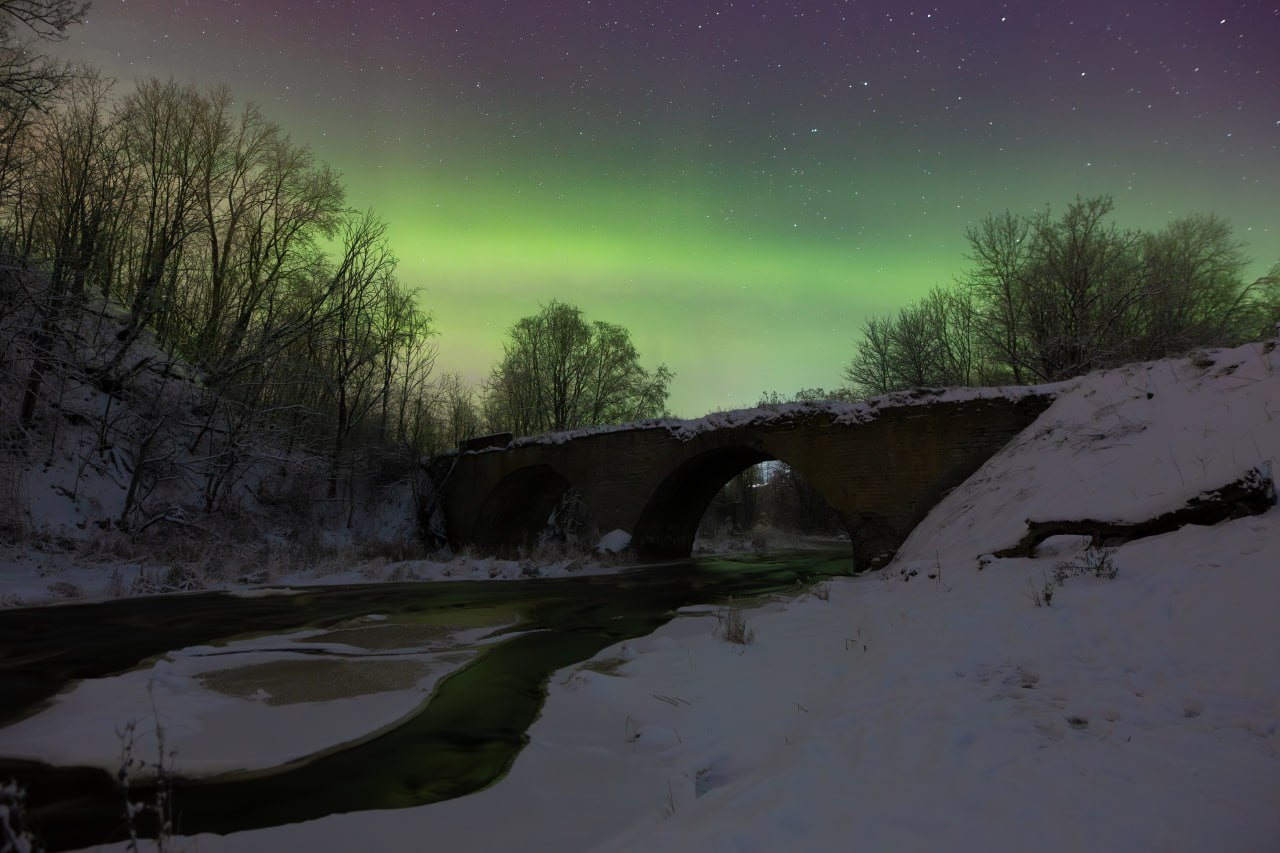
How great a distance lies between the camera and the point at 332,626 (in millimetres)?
8391

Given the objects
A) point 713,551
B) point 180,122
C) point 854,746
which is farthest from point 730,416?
point 180,122

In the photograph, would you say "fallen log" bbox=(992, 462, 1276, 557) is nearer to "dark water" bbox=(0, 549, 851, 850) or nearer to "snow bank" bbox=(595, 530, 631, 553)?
"dark water" bbox=(0, 549, 851, 850)

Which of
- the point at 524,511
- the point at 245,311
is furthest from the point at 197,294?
the point at 524,511

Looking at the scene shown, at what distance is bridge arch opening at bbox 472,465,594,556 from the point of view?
25531 mm

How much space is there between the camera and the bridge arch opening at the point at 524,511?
25.5 m

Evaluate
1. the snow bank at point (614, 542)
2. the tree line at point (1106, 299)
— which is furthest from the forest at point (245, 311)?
the snow bank at point (614, 542)

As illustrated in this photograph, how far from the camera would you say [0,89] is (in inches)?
421

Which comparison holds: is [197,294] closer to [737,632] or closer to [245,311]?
[245,311]

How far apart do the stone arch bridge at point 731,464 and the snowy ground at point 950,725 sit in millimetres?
7448

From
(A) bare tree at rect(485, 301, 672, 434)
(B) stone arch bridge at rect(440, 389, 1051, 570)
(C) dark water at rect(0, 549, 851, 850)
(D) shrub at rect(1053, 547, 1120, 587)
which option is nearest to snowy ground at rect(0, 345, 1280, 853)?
(D) shrub at rect(1053, 547, 1120, 587)

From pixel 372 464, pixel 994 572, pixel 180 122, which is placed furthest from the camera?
pixel 372 464

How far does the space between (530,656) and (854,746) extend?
14.7 feet

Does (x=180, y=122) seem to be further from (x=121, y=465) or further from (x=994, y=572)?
(x=994, y=572)

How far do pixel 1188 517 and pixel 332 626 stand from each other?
9980 millimetres
